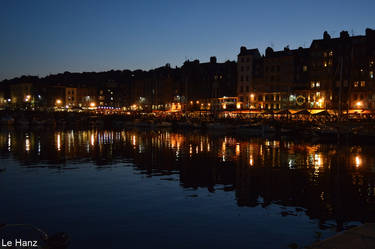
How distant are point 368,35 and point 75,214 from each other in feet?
273

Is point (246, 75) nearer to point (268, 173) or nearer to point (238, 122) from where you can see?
point (238, 122)

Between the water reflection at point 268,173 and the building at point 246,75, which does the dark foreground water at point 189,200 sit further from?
the building at point 246,75

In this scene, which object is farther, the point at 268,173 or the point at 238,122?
the point at 238,122

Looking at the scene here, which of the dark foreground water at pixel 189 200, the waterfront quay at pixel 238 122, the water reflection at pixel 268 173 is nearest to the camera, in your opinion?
the dark foreground water at pixel 189 200

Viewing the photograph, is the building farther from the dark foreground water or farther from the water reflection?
the dark foreground water

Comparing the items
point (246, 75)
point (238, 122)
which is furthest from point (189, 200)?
point (246, 75)

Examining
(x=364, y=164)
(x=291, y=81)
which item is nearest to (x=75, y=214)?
(x=364, y=164)

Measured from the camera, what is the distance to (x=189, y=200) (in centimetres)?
1933

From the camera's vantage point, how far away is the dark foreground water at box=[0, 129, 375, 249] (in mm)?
14164

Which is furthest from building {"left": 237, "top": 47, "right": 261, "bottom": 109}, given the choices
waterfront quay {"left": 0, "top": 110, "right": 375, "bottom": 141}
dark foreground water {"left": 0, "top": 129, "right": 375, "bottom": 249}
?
dark foreground water {"left": 0, "top": 129, "right": 375, "bottom": 249}

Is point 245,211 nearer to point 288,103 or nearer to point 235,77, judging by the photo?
point 288,103

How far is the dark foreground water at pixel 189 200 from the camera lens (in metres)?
14.2

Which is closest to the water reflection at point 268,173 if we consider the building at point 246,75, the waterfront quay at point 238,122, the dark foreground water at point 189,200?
the dark foreground water at point 189,200

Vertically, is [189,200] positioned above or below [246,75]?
below
